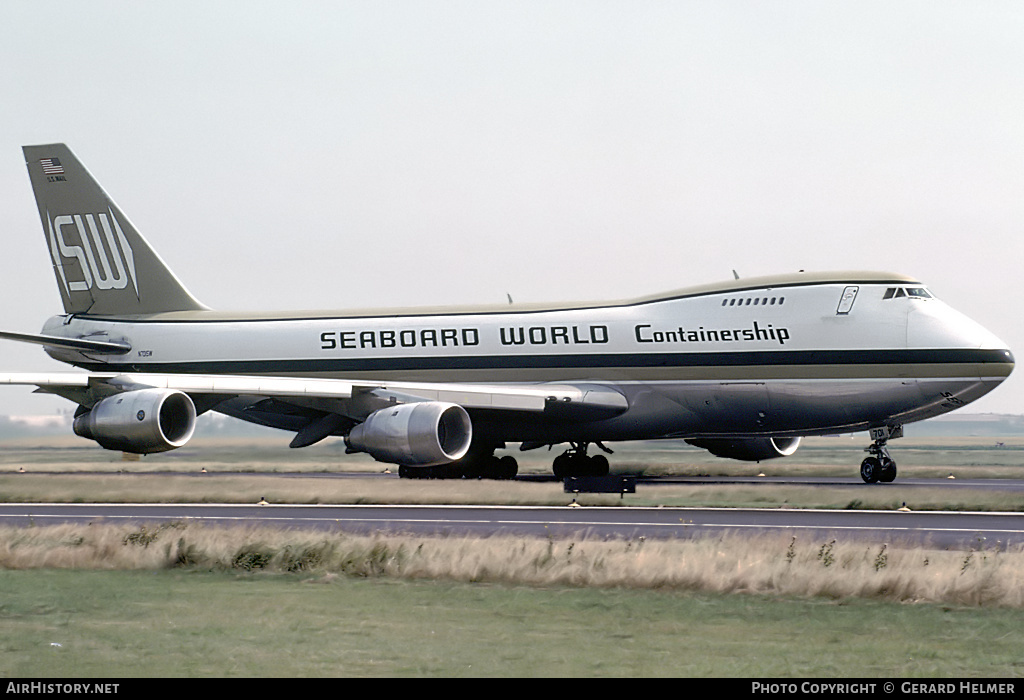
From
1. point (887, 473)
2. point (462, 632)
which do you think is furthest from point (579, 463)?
point (462, 632)

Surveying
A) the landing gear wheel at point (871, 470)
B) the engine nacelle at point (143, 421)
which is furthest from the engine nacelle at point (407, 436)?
the landing gear wheel at point (871, 470)

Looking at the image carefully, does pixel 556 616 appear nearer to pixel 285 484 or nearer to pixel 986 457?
pixel 285 484

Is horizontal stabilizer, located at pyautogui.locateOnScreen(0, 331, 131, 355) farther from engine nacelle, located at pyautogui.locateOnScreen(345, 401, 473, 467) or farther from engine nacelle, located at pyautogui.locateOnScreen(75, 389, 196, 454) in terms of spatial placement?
engine nacelle, located at pyautogui.locateOnScreen(345, 401, 473, 467)

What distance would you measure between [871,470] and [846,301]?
4.40 m

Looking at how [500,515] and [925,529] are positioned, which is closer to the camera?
[925,529]

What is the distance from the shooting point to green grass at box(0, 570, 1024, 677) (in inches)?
424

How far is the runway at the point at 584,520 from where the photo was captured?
813 inches

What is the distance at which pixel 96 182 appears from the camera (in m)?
42.8

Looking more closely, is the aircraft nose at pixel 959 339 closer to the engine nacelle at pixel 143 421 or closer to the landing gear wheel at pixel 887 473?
the landing gear wheel at pixel 887 473

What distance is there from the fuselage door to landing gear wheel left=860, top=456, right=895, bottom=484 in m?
3.90

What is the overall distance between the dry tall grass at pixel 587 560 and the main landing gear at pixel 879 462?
1341 cm

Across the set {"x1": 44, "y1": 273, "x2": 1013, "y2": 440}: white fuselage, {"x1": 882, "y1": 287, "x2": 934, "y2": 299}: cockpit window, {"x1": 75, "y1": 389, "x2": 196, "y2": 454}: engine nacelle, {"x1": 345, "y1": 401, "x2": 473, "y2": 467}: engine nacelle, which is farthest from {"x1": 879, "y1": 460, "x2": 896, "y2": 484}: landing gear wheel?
{"x1": 75, "y1": 389, "x2": 196, "y2": 454}: engine nacelle
